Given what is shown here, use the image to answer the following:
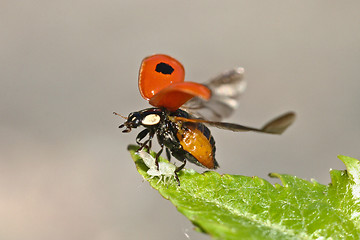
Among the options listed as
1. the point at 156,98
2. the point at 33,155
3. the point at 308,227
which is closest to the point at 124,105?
the point at 33,155

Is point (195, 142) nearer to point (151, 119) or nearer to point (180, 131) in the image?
point (180, 131)

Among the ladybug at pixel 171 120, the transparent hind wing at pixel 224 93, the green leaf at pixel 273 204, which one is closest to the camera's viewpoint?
the green leaf at pixel 273 204

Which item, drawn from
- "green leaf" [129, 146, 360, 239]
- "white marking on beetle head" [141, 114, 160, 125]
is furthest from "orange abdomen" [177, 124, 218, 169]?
"green leaf" [129, 146, 360, 239]

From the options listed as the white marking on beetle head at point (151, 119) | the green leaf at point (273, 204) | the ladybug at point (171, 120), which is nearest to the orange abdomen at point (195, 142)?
the ladybug at point (171, 120)

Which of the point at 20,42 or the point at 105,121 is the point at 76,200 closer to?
the point at 105,121

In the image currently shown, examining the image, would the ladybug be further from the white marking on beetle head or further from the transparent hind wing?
the transparent hind wing

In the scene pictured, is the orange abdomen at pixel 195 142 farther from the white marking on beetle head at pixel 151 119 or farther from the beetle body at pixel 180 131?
the white marking on beetle head at pixel 151 119
